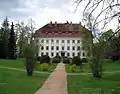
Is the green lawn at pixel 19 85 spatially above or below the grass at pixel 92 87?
above

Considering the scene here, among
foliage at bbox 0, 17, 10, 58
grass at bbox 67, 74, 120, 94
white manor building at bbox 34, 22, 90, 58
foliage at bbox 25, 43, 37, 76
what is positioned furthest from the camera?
white manor building at bbox 34, 22, 90, 58

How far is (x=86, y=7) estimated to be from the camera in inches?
224

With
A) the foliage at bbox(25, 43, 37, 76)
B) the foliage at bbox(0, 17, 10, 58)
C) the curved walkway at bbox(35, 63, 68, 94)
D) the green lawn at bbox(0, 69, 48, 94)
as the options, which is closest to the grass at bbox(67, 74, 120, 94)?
the curved walkway at bbox(35, 63, 68, 94)

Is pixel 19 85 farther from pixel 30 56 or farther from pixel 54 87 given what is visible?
pixel 30 56

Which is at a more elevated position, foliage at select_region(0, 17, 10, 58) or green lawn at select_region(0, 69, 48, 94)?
foliage at select_region(0, 17, 10, 58)

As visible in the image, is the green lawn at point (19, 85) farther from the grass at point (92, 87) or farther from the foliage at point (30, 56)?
the foliage at point (30, 56)

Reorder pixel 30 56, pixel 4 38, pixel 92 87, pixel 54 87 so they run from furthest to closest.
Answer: pixel 4 38, pixel 30 56, pixel 92 87, pixel 54 87

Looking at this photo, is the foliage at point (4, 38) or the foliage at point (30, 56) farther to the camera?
the foliage at point (4, 38)

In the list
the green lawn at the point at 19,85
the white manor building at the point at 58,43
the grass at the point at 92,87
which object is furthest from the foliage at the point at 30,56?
the white manor building at the point at 58,43

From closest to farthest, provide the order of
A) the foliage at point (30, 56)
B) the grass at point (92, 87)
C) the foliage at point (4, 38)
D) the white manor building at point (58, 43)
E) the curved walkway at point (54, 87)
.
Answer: the grass at point (92, 87) → the curved walkway at point (54, 87) → the foliage at point (30, 56) → the foliage at point (4, 38) → the white manor building at point (58, 43)

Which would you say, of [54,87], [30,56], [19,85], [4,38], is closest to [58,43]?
[4,38]

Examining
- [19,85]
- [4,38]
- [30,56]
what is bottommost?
[19,85]

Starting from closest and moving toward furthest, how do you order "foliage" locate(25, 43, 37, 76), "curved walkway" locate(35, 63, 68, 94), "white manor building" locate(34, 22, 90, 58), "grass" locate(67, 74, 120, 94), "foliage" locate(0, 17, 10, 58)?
"grass" locate(67, 74, 120, 94) < "curved walkway" locate(35, 63, 68, 94) < "foliage" locate(25, 43, 37, 76) < "foliage" locate(0, 17, 10, 58) < "white manor building" locate(34, 22, 90, 58)

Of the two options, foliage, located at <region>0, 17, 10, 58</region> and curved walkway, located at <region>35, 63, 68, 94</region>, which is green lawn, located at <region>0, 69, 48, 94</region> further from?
foliage, located at <region>0, 17, 10, 58</region>
